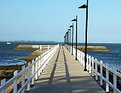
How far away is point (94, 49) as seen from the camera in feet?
552

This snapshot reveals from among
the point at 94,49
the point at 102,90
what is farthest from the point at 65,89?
the point at 94,49

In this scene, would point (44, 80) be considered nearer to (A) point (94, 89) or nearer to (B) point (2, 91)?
(A) point (94, 89)

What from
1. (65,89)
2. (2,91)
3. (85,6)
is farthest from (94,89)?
(85,6)

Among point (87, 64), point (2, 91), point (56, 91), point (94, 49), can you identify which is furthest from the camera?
point (94, 49)

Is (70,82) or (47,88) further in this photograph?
(70,82)

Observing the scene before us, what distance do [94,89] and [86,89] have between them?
13.8 inches

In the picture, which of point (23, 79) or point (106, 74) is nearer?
point (23, 79)

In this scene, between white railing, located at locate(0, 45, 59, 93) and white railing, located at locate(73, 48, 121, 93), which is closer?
white railing, located at locate(0, 45, 59, 93)

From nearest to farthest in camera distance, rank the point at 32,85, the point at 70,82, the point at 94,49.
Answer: the point at 32,85, the point at 70,82, the point at 94,49

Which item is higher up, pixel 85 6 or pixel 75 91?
pixel 85 6

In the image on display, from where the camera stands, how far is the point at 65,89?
14.0 metres

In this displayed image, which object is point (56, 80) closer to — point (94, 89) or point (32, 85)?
point (32, 85)

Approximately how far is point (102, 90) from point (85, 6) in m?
11.8

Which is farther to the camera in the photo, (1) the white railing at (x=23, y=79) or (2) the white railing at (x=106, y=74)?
(2) the white railing at (x=106, y=74)
